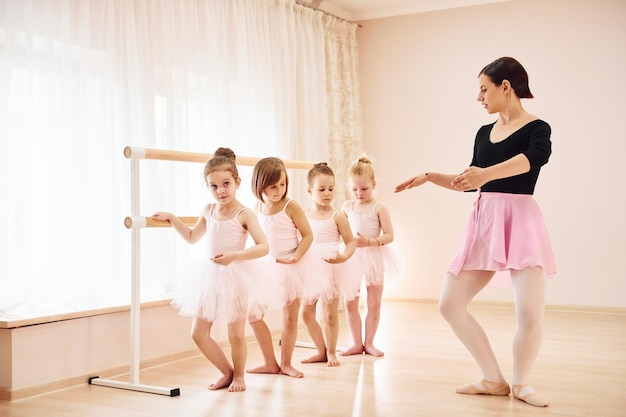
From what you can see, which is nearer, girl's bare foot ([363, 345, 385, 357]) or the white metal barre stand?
the white metal barre stand

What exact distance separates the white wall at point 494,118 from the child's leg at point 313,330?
8.00 ft

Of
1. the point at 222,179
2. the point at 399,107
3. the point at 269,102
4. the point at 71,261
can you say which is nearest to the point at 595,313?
the point at 399,107

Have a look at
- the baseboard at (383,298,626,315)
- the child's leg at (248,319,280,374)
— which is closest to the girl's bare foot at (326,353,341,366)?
the child's leg at (248,319,280,374)

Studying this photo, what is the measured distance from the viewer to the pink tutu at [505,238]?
2.64 m

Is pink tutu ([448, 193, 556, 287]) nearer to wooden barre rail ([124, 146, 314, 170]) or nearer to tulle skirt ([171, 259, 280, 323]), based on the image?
tulle skirt ([171, 259, 280, 323])

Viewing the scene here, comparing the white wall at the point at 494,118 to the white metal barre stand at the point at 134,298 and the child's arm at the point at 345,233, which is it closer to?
the child's arm at the point at 345,233

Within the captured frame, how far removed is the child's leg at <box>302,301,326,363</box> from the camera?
11.6 ft

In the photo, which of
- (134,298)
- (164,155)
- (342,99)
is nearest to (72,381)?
(134,298)

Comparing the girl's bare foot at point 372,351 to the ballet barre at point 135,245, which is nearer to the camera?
the ballet barre at point 135,245

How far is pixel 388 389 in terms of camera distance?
2.96m

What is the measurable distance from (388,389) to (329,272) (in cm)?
77

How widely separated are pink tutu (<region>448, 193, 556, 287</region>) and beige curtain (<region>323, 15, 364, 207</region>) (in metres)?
2.91

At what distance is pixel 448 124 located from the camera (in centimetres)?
583

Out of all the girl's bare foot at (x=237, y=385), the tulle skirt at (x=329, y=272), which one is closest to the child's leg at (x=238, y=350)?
the girl's bare foot at (x=237, y=385)
